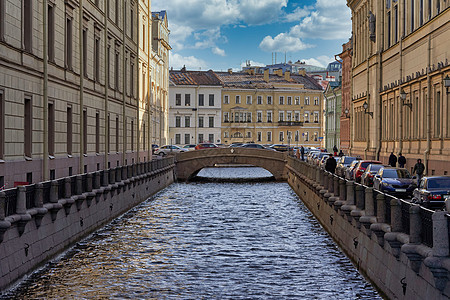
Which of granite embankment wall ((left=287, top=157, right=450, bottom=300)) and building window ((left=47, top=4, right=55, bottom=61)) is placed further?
building window ((left=47, top=4, right=55, bottom=61))

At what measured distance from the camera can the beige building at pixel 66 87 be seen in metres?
26.5

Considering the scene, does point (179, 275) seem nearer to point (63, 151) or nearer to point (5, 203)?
point (5, 203)

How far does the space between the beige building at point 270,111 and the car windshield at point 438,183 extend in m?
103

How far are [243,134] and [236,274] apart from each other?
4311 inches

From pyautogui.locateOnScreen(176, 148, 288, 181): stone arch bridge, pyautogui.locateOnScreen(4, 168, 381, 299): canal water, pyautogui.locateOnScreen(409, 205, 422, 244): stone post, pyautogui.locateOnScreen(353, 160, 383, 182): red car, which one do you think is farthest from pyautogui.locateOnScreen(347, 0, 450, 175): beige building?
pyautogui.locateOnScreen(409, 205, 422, 244): stone post

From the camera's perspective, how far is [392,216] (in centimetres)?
1661

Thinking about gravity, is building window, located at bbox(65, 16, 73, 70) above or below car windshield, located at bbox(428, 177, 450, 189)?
above

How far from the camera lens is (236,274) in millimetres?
21453

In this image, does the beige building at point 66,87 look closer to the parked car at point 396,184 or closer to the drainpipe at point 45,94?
the drainpipe at point 45,94

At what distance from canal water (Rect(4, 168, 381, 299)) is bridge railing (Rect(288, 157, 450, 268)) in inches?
62.4

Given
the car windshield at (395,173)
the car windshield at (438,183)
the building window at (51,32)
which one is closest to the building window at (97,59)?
the building window at (51,32)

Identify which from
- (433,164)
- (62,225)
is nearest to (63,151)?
(62,225)

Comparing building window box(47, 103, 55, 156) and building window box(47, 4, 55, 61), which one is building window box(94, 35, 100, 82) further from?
building window box(47, 4, 55, 61)

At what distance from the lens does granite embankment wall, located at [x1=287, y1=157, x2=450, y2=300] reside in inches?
508
